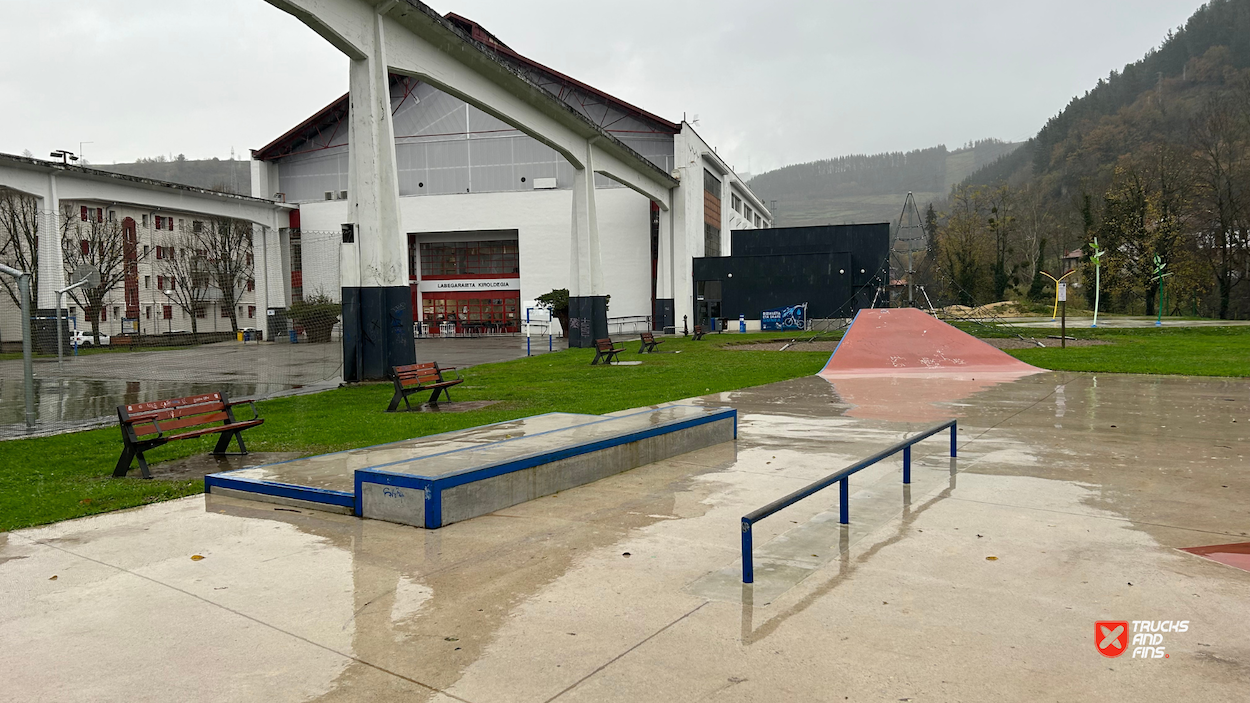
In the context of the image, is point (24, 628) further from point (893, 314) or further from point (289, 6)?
point (893, 314)

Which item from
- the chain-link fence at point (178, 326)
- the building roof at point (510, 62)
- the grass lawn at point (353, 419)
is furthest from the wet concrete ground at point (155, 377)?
the building roof at point (510, 62)

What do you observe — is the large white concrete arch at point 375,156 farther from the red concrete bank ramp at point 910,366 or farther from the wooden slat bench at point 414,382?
the red concrete bank ramp at point 910,366

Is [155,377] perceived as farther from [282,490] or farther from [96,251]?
[96,251]

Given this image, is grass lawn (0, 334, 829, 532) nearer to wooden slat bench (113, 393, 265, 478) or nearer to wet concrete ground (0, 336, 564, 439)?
wooden slat bench (113, 393, 265, 478)

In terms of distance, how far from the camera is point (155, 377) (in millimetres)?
21516

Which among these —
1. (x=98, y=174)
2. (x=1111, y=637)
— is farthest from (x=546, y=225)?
(x=1111, y=637)

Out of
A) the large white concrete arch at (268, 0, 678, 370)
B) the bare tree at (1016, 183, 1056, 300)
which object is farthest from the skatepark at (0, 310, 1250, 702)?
the bare tree at (1016, 183, 1056, 300)

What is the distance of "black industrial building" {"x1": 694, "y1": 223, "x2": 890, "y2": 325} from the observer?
155 feet

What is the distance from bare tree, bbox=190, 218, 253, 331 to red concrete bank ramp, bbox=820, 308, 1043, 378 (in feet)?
114

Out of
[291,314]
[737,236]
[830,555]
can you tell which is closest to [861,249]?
[737,236]

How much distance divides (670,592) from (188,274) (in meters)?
51.1

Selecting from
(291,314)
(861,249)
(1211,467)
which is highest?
(861,249)

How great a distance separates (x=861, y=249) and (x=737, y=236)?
741 centimetres

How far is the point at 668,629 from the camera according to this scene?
4098mm
